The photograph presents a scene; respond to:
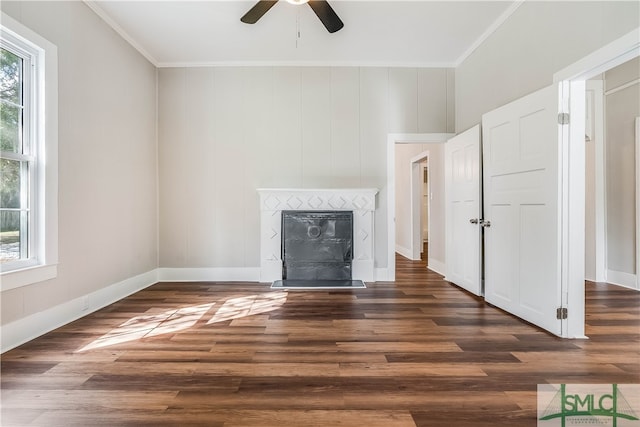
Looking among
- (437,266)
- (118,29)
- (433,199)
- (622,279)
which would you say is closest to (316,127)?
(433,199)

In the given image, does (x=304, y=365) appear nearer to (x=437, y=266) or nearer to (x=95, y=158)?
(x=95, y=158)

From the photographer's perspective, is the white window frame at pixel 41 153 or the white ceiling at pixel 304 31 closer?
the white window frame at pixel 41 153

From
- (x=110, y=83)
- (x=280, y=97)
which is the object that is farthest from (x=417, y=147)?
(x=110, y=83)

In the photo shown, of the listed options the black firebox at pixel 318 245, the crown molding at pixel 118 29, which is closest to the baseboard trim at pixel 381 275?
the black firebox at pixel 318 245

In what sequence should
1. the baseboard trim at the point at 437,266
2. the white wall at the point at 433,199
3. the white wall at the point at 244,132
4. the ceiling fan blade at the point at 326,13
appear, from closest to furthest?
the ceiling fan blade at the point at 326,13 < the white wall at the point at 244,132 < the baseboard trim at the point at 437,266 < the white wall at the point at 433,199

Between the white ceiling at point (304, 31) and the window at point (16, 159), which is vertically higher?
the white ceiling at point (304, 31)

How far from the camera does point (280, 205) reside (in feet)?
13.9

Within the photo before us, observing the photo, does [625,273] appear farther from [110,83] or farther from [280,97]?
[110,83]

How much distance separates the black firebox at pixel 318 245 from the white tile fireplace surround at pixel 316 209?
119 mm

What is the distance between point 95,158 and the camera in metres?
3.10

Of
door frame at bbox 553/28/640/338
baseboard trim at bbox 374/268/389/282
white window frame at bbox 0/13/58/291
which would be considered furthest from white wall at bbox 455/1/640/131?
white window frame at bbox 0/13/58/291

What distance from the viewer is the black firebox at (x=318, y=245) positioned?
418 centimetres

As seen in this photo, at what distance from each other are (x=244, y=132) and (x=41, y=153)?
2272 millimetres

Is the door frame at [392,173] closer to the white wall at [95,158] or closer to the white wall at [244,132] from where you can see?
the white wall at [244,132]
